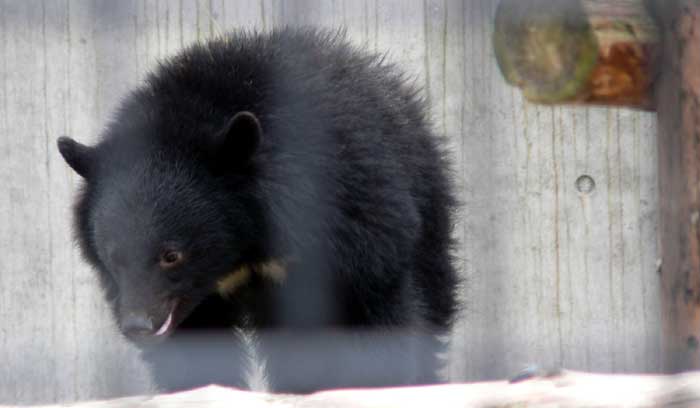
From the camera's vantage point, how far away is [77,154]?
331cm

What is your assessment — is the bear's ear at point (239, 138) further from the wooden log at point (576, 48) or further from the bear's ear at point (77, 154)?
the wooden log at point (576, 48)

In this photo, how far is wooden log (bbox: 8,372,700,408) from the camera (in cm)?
201

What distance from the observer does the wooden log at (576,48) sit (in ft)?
7.96

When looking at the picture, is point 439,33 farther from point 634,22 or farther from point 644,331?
point 634,22

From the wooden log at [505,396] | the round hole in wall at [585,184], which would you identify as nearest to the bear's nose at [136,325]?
the wooden log at [505,396]

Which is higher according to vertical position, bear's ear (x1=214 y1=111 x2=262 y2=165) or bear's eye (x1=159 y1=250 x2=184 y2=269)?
bear's ear (x1=214 y1=111 x2=262 y2=165)

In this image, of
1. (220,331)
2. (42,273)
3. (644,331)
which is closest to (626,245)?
(644,331)

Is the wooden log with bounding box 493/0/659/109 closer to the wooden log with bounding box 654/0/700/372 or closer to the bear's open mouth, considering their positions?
the wooden log with bounding box 654/0/700/372

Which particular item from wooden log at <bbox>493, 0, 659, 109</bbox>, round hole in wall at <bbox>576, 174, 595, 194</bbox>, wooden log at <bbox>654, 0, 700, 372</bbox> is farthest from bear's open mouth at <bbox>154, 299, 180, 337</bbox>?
round hole in wall at <bbox>576, 174, 595, 194</bbox>

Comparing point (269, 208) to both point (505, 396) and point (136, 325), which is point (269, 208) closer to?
point (136, 325)

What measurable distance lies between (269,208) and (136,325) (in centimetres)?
49

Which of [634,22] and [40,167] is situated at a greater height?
[634,22]

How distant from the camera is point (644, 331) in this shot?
4.14 m

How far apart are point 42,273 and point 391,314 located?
4.24ft
